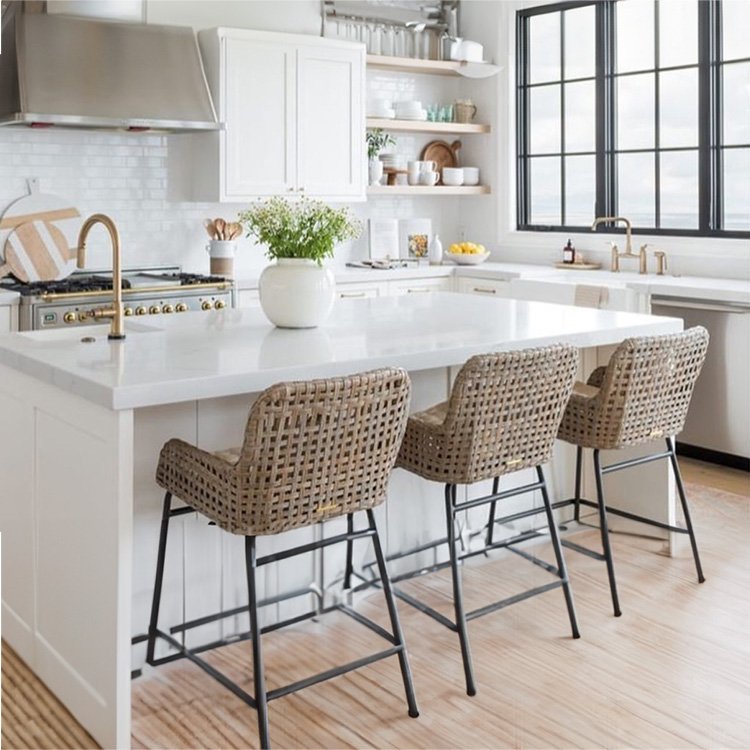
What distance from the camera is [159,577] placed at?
2.98 m

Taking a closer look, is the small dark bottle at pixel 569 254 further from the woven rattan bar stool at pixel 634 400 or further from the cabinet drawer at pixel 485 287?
the woven rattan bar stool at pixel 634 400

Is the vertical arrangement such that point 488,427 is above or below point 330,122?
below

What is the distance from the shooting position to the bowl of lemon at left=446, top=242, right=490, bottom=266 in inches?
272

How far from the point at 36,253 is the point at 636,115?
3.75 m

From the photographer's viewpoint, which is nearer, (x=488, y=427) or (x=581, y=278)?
(x=488, y=427)

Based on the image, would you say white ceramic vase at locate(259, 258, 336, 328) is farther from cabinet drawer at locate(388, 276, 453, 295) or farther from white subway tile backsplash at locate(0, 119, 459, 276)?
cabinet drawer at locate(388, 276, 453, 295)

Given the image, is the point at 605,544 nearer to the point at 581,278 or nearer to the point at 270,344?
the point at 270,344

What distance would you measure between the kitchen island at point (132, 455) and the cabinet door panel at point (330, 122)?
2.65m

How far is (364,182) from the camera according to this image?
6555 mm

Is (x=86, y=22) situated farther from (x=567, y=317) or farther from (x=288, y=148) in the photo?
(x=567, y=317)

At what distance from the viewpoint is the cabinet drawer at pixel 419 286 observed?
6504 millimetres

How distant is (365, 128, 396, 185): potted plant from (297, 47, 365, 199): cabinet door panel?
0.32 m

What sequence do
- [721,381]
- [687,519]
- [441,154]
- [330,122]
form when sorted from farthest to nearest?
[441,154] → [330,122] → [721,381] → [687,519]

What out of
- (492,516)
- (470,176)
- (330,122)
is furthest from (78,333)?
(470,176)
